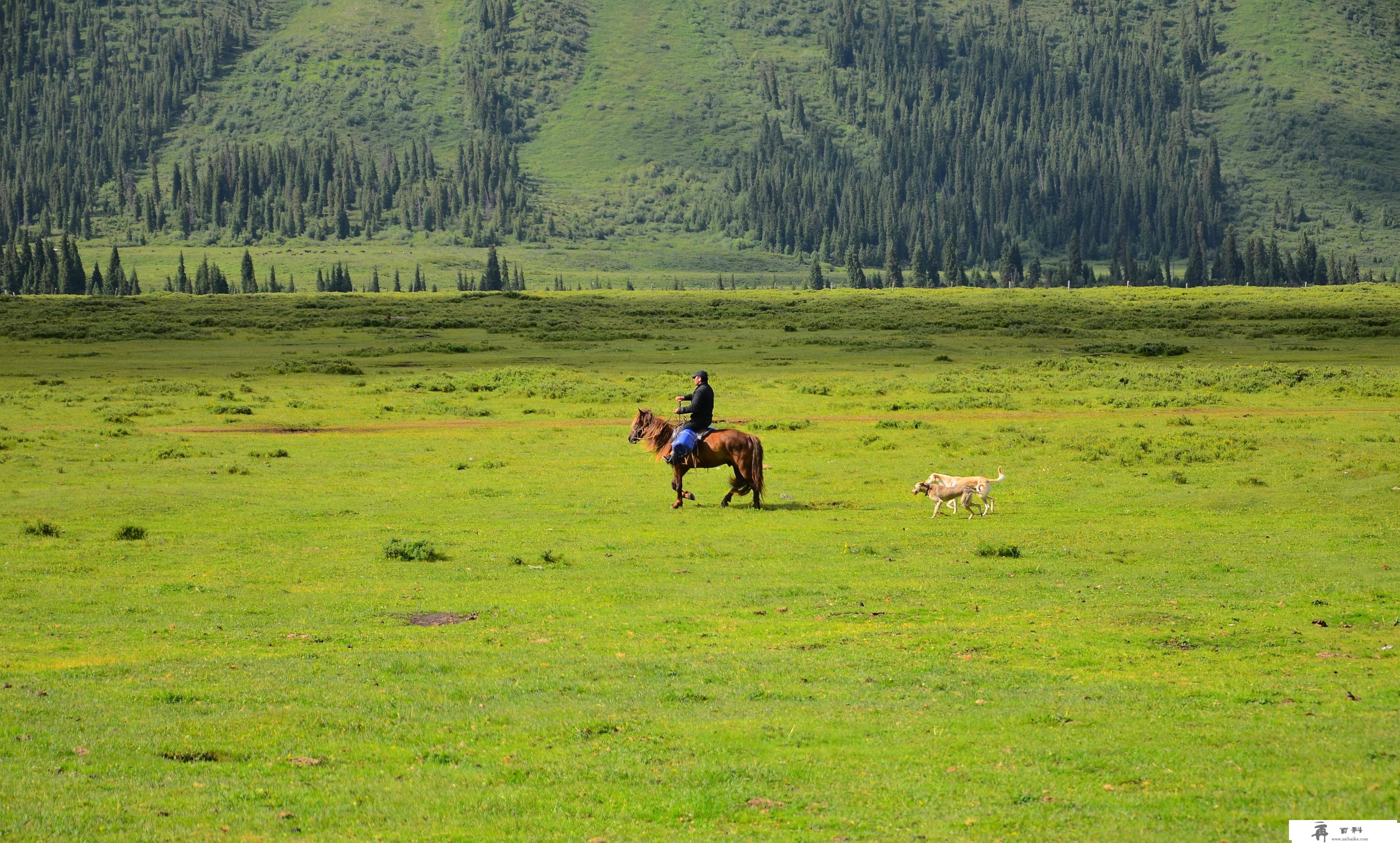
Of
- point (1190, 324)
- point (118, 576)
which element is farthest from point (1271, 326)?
point (118, 576)

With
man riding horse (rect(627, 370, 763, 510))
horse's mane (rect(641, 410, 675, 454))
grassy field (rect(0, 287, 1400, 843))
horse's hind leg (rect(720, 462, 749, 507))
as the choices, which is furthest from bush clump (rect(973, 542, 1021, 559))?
horse's mane (rect(641, 410, 675, 454))

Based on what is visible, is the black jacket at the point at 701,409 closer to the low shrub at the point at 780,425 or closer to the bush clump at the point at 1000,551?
the bush clump at the point at 1000,551

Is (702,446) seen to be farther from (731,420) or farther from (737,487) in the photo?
(731,420)

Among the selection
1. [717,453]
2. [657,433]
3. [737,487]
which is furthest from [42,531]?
[737,487]

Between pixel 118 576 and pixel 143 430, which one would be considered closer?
pixel 118 576

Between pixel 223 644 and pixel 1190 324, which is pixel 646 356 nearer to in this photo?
pixel 1190 324

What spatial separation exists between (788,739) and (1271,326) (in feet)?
359

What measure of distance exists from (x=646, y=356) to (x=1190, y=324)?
52.2 metres

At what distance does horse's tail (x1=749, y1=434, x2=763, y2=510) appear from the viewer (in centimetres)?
3212

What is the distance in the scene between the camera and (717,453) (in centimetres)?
3203

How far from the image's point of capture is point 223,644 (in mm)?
19141

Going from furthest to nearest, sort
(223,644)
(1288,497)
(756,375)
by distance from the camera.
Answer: (756,375)
(1288,497)
(223,644)

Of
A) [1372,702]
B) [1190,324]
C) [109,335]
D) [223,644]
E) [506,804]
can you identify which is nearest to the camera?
[506,804]

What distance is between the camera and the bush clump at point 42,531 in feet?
94.6
